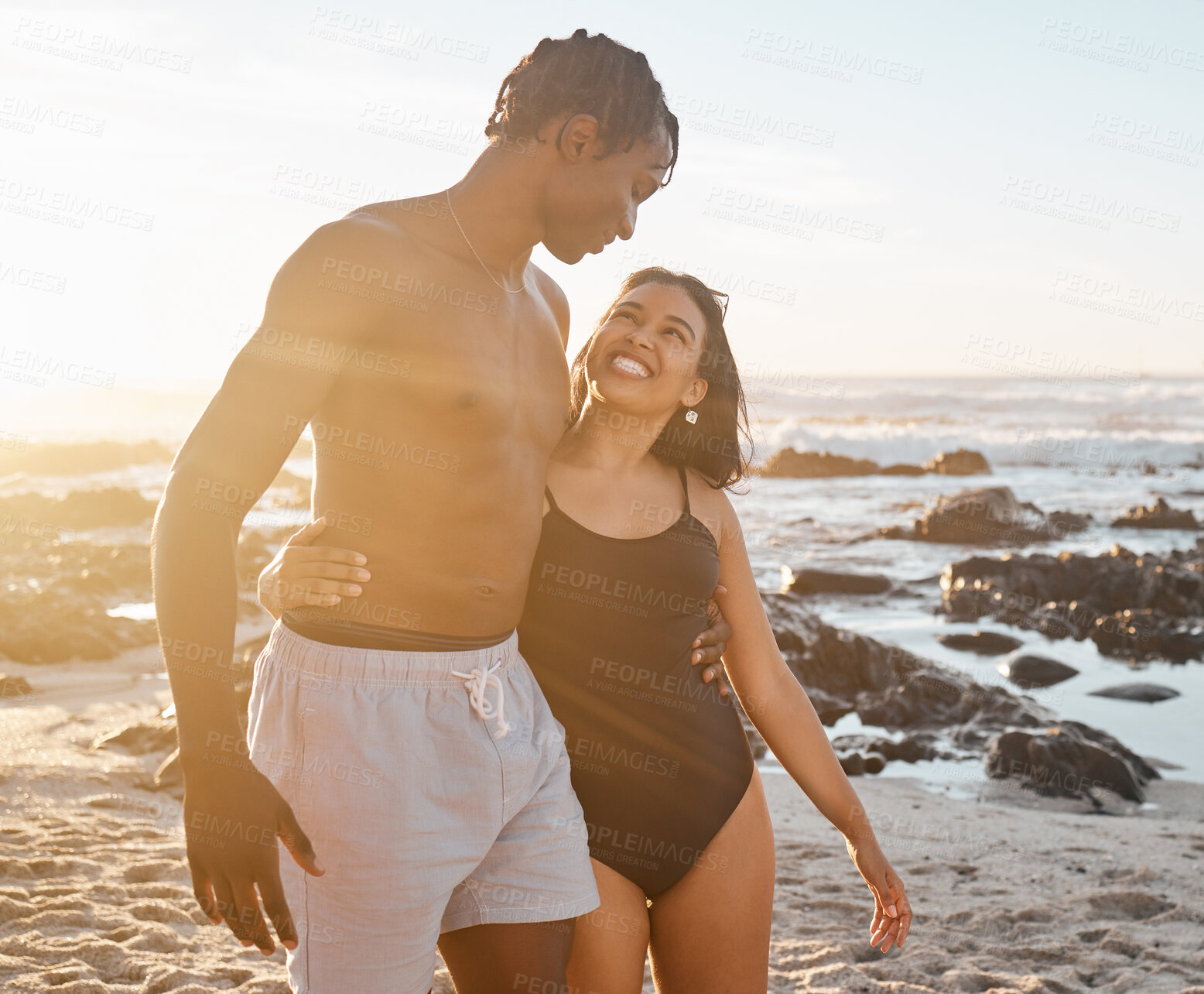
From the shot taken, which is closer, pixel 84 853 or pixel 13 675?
pixel 84 853

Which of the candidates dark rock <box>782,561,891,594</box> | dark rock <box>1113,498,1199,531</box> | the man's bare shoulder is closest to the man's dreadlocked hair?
the man's bare shoulder

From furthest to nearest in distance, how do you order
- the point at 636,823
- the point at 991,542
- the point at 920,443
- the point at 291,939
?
1. the point at 920,443
2. the point at 991,542
3. the point at 636,823
4. the point at 291,939

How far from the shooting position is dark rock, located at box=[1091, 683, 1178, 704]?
25.8 feet

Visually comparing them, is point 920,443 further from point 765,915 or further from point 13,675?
point 765,915

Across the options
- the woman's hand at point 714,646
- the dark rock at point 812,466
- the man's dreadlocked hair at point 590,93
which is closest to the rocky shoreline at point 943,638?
the woman's hand at point 714,646

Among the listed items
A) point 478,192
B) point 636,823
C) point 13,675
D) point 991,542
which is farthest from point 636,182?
point 991,542

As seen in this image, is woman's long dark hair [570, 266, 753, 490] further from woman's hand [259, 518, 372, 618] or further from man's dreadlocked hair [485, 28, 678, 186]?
woman's hand [259, 518, 372, 618]

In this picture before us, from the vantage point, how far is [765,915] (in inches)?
107

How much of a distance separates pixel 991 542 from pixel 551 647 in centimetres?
1313

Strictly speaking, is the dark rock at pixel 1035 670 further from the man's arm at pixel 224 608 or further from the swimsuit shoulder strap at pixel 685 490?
the man's arm at pixel 224 608

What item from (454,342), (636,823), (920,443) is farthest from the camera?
(920,443)

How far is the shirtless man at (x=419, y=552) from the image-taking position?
192 centimetres

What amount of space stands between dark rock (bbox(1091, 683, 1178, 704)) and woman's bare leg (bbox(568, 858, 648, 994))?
648 cm

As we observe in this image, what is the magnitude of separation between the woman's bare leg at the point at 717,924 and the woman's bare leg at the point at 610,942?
0.08m
